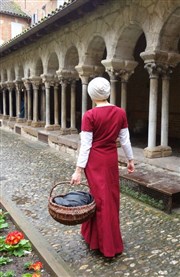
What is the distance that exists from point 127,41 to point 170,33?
148cm

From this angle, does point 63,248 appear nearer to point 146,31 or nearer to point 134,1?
point 146,31

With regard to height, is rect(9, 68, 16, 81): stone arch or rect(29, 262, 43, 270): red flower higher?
rect(9, 68, 16, 81): stone arch

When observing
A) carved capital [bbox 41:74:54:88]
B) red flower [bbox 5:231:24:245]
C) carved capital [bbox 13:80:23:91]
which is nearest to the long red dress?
red flower [bbox 5:231:24:245]

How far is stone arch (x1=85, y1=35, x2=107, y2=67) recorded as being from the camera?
8.99m

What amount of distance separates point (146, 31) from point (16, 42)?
7.80 m

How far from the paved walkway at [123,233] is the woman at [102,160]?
205mm

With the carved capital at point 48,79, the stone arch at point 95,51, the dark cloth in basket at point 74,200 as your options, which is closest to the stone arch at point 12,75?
the carved capital at point 48,79

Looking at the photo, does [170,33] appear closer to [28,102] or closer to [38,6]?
[28,102]

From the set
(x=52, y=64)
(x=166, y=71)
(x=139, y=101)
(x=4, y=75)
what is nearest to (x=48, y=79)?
Result: (x=52, y=64)

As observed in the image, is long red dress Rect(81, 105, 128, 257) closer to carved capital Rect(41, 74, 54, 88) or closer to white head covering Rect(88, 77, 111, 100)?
white head covering Rect(88, 77, 111, 100)

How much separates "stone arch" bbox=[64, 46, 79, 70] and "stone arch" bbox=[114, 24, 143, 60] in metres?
2.78

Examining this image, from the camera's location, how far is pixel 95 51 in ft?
30.3

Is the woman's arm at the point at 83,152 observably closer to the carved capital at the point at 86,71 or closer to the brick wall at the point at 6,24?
the carved capital at the point at 86,71

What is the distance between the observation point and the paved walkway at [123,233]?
3217mm
